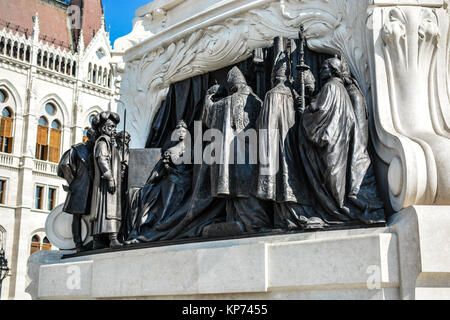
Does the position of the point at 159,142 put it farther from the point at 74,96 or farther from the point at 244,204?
the point at 74,96

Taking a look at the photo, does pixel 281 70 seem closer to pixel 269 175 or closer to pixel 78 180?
pixel 269 175

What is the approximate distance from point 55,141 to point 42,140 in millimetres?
1108

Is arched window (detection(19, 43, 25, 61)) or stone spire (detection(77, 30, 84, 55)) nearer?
arched window (detection(19, 43, 25, 61))

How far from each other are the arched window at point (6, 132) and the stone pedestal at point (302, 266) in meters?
37.9

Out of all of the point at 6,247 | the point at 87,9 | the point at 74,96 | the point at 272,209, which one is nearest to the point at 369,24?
the point at 272,209

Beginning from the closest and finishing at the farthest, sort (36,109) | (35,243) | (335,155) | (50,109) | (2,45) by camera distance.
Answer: (335,155)
(35,243)
(36,109)
(2,45)
(50,109)

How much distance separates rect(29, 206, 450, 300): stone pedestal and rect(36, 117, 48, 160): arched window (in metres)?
38.7

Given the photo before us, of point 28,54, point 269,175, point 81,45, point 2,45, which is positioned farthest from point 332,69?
point 81,45

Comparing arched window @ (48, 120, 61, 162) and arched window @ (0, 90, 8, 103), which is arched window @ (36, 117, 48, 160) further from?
arched window @ (0, 90, 8, 103)

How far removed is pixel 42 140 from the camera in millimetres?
43438

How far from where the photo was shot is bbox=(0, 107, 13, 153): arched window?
136 ft

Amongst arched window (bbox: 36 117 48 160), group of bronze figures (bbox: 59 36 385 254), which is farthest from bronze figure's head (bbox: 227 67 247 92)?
arched window (bbox: 36 117 48 160)

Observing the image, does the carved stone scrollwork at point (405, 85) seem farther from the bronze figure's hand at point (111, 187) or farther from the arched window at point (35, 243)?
the arched window at point (35, 243)
